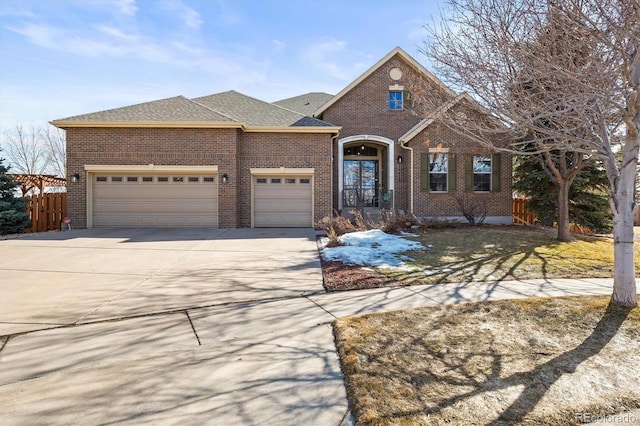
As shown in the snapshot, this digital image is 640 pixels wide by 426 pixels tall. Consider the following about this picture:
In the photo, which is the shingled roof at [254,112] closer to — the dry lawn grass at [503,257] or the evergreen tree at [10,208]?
the dry lawn grass at [503,257]

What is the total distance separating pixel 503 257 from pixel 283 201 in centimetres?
878

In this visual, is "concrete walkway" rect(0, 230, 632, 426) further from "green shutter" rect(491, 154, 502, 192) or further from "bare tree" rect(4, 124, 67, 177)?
"bare tree" rect(4, 124, 67, 177)

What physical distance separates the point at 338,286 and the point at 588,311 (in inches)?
132

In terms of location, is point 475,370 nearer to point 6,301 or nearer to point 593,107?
point 593,107

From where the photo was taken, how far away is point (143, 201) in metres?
14.2

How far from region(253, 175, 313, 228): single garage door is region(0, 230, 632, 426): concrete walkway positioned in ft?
27.2

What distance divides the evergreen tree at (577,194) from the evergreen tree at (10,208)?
18252 millimetres

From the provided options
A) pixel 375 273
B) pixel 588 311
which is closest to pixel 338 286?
pixel 375 273

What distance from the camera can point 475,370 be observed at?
304 cm

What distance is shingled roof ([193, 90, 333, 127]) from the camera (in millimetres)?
14750

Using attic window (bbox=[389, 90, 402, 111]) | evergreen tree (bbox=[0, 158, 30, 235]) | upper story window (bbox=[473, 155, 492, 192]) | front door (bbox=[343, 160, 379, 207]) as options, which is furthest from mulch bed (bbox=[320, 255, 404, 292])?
evergreen tree (bbox=[0, 158, 30, 235])

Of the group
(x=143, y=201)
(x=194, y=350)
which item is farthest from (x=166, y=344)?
(x=143, y=201)

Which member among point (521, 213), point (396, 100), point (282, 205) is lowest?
point (521, 213)

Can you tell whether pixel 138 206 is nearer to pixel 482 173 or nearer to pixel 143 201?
pixel 143 201
